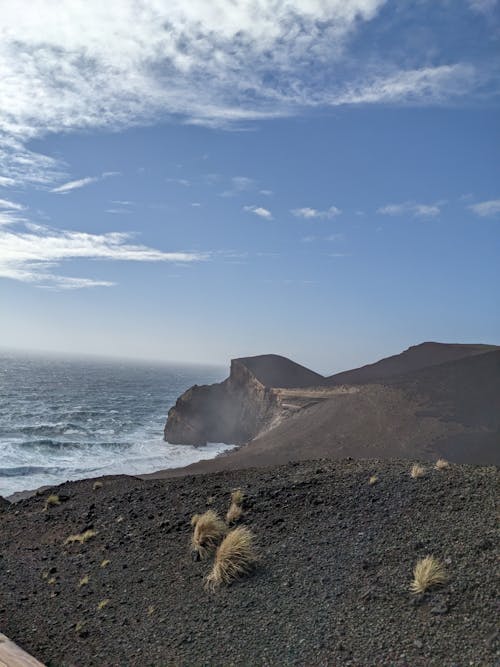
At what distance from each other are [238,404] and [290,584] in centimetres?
4404

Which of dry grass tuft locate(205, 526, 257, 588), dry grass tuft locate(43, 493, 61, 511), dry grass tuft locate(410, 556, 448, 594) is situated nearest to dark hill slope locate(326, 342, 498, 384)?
dry grass tuft locate(43, 493, 61, 511)

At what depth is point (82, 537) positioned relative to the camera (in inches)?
489

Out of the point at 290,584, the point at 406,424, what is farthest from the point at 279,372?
the point at 290,584

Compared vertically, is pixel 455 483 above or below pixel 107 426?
above

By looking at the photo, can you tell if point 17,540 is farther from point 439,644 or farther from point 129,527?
point 439,644

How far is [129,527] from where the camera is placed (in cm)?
1236

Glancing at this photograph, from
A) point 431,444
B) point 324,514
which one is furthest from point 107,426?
point 324,514

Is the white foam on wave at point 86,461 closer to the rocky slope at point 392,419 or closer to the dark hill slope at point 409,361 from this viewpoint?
the rocky slope at point 392,419

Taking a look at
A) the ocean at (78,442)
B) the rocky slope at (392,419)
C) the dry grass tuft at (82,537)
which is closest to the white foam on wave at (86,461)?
the ocean at (78,442)

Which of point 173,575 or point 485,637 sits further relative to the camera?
point 173,575

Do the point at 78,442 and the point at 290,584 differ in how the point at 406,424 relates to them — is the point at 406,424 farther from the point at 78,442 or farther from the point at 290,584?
the point at 78,442

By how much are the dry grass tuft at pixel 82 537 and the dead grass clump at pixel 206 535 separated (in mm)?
3354

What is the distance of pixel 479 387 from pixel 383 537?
90.8 feet

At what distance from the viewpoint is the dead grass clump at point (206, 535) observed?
9.83m
